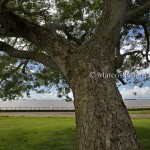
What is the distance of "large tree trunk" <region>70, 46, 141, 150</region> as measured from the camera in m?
6.43

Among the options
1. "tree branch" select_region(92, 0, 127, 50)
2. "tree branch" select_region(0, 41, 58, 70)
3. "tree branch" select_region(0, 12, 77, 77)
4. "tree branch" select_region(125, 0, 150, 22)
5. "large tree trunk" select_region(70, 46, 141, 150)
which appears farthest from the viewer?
"tree branch" select_region(125, 0, 150, 22)

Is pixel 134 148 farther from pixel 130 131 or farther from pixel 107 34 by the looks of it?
pixel 107 34

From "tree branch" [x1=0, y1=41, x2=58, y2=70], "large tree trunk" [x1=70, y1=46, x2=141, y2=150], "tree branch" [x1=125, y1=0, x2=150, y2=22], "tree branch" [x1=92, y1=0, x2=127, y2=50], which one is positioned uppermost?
"tree branch" [x1=125, y1=0, x2=150, y2=22]

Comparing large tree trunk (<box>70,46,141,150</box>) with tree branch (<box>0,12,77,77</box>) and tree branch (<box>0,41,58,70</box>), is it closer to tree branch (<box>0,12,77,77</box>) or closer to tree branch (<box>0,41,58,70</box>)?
tree branch (<box>0,12,77,77</box>)

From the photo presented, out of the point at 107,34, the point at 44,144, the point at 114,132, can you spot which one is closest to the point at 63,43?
the point at 107,34

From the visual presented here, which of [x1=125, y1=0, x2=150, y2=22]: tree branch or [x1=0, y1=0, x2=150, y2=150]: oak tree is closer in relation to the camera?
[x1=0, y1=0, x2=150, y2=150]: oak tree

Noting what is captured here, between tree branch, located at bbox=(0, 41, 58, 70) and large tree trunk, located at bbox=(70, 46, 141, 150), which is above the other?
tree branch, located at bbox=(0, 41, 58, 70)

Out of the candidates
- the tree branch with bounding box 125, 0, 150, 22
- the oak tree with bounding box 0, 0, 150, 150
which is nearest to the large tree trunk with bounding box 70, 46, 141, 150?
the oak tree with bounding box 0, 0, 150, 150

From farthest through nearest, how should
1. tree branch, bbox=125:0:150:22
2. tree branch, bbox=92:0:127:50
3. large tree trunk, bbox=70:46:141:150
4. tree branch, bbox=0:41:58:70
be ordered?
tree branch, bbox=125:0:150:22
tree branch, bbox=0:41:58:70
tree branch, bbox=92:0:127:50
large tree trunk, bbox=70:46:141:150

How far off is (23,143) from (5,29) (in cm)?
951

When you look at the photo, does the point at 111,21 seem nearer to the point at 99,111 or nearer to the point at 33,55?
the point at 99,111

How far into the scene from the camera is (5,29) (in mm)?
9406

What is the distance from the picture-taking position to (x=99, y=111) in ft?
22.2

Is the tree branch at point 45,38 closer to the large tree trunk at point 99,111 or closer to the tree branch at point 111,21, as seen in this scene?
the large tree trunk at point 99,111
